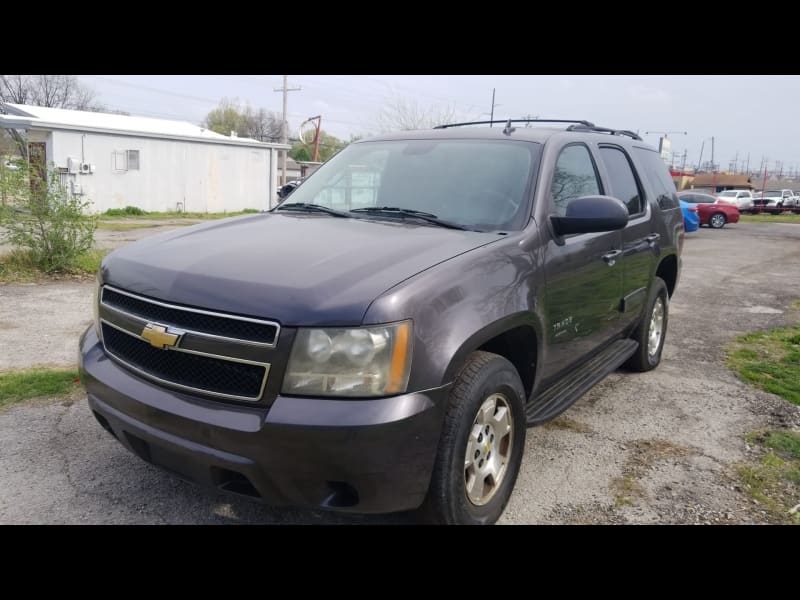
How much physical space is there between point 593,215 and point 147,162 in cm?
2387

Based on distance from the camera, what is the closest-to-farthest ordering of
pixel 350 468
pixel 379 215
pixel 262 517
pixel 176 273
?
1. pixel 350 468
2. pixel 176 273
3. pixel 262 517
4. pixel 379 215

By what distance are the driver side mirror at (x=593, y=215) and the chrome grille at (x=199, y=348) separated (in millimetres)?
1810

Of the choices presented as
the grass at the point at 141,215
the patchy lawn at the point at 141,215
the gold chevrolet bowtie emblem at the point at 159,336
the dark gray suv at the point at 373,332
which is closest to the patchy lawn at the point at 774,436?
the dark gray suv at the point at 373,332

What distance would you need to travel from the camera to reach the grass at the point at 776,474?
128 inches

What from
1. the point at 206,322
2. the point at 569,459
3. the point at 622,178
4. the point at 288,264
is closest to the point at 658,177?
the point at 622,178

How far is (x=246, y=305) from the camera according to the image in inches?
93.3

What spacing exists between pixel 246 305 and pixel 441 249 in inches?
36.6

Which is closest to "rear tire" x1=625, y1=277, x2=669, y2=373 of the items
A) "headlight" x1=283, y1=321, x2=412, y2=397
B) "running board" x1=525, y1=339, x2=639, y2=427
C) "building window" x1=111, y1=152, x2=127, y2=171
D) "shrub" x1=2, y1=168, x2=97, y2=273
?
"running board" x1=525, y1=339, x2=639, y2=427

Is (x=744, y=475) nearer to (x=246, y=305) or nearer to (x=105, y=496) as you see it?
(x=246, y=305)

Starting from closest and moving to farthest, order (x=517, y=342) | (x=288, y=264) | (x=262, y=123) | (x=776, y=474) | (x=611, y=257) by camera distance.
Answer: (x=288, y=264), (x=517, y=342), (x=776, y=474), (x=611, y=257), (x=262, y=123)

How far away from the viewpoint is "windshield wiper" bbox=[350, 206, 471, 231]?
3311mm

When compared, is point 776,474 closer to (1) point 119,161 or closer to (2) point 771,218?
(1) point 119,161

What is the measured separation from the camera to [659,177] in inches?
220
